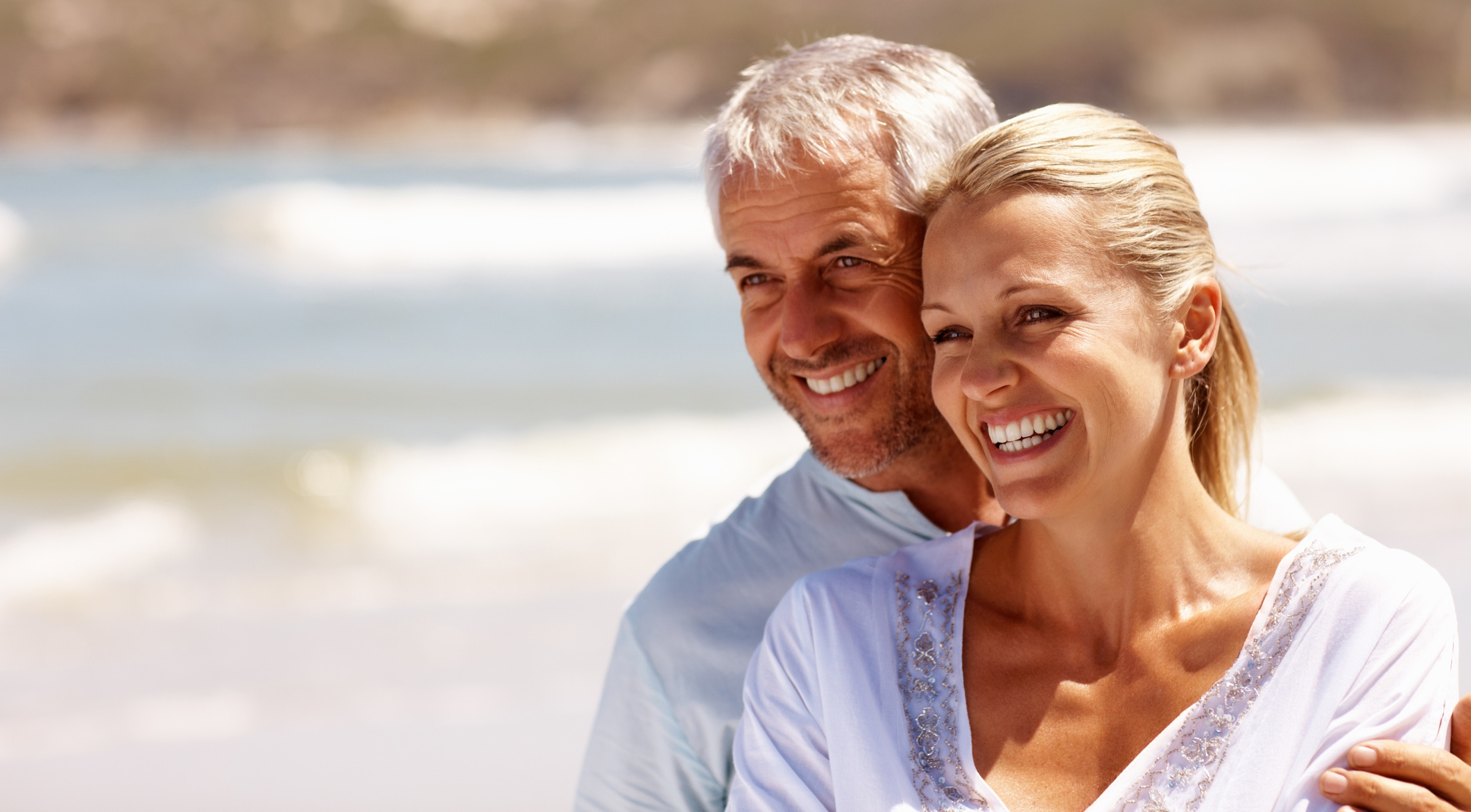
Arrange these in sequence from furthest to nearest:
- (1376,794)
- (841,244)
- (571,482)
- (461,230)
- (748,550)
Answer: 1. (461,230)
2. (571,482)
3. (748,550)
4. (841,244)
5. (1376,794)

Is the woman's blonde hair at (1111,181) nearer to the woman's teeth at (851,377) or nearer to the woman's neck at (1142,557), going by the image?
the woman's neck at (1142,557)

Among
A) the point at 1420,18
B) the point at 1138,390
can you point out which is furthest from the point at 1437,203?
the point at 1420,18

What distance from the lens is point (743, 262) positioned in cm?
219

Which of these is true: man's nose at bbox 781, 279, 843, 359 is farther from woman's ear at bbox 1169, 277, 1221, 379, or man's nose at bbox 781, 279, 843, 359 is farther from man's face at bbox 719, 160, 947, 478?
woman's ear at bbox 1169, 277, 1221, 379

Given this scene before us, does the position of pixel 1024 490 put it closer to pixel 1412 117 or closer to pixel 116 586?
pixel 116 586

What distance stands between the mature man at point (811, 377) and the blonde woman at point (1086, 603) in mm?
362

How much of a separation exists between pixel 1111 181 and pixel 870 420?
2.02 feet

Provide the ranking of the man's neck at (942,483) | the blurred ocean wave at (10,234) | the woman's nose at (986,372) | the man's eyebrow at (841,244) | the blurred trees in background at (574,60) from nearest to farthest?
the woman's nose at (986,372) < the man's eyebrow at (841,244) < the man's neck at (942,483) < the blurred ocean wave at (10,234) < the blurred trees in background at (574,60)

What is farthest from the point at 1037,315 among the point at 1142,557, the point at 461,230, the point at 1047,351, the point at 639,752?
the point at 461,230

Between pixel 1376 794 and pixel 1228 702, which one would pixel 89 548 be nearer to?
pixel 1228 702

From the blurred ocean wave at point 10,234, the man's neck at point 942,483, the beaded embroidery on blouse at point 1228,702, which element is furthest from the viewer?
the blurred ocean wave at point 10,234

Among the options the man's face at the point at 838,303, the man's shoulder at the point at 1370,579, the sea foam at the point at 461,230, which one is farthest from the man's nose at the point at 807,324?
the sea foam at the point at 461,230

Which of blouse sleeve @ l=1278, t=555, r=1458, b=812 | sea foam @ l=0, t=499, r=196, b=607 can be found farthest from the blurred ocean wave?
blouse sleeve @ l=1278, t=555, r=1458, b=812

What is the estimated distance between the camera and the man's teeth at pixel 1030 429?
1659 millimetres
